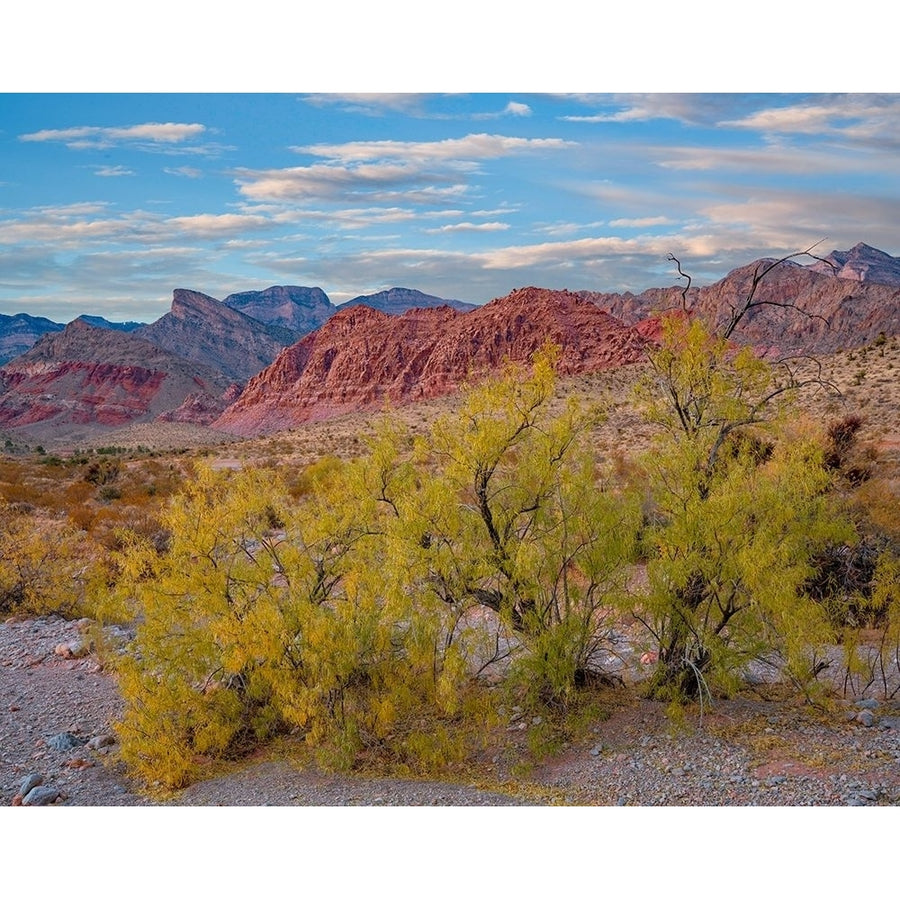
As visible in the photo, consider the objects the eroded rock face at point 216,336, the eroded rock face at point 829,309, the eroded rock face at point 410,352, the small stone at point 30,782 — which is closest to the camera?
the small stone at point 30,782

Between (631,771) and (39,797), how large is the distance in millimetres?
5491

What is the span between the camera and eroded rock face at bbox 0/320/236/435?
110 m

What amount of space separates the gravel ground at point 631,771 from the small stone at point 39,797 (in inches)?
0.4

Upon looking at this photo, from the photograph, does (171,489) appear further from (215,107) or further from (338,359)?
(338,359)

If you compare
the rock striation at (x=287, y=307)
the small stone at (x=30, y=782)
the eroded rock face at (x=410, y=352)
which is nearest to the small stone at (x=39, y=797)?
the small stone at (x=30, y=782)

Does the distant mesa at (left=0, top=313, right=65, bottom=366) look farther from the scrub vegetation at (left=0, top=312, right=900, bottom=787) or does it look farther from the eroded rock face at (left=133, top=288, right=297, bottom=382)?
the scrub vegetation at (left=0, top=312, right=900, bottom=787)

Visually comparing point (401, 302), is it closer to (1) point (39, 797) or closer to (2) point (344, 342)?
(2) point (344, 342)

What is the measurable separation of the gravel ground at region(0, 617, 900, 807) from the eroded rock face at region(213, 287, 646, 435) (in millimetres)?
39227

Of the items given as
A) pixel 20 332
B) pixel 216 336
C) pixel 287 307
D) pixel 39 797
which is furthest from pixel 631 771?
pixel 20 332

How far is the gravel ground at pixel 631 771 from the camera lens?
26.4ft

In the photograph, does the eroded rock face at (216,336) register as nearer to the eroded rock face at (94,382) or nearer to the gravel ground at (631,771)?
the eroded rock face at (94,382)

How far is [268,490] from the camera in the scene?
1064 cm

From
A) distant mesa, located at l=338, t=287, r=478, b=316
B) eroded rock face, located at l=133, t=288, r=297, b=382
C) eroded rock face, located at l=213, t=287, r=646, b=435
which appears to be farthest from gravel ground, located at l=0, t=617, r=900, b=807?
eroded rock face, located at l=133, t=288, r=297, b=382

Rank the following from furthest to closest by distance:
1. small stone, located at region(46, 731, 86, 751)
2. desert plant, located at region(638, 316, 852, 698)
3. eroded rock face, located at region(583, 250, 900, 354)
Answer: eroded rock face, located at region(583, 250, 900, 354)
small stone, located at region(46, 731, 86, 751)
desert plant, located at region(638, 316, 852, 698)
